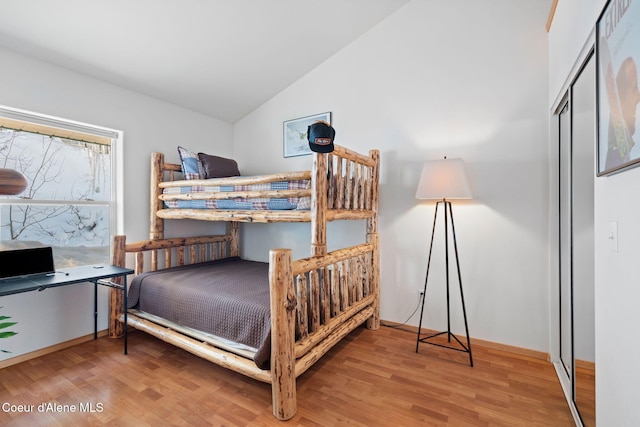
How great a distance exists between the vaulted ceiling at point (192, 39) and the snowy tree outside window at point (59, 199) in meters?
0.68

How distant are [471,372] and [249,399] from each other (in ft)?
5.08

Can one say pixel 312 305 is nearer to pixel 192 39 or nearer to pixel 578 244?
pixel 578 244

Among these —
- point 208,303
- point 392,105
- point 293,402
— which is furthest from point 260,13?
point 293,402

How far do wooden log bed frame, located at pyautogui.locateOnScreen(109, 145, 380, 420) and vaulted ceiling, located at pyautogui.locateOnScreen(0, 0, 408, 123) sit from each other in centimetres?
84

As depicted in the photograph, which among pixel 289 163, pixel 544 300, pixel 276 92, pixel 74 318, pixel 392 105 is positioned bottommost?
pixel 74 318

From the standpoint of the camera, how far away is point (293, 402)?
170 centimetres

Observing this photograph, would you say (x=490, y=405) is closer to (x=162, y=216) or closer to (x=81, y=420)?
(x=81, y=420)

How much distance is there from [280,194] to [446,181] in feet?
4.09

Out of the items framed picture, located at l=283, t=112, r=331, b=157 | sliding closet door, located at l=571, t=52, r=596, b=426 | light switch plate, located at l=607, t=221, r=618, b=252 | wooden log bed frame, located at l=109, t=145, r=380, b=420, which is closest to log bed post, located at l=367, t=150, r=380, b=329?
wooden log bed frame, located at l=109, t=145, r=380, b=420

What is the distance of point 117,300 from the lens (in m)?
2.76

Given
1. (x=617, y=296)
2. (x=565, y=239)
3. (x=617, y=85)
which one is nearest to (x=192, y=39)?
(x=617, y=85)

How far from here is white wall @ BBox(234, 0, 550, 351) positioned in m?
2.34

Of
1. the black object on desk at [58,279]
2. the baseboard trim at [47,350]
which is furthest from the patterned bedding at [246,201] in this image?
the baseboard trim at [47,350]

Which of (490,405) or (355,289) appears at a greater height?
(355,289)
